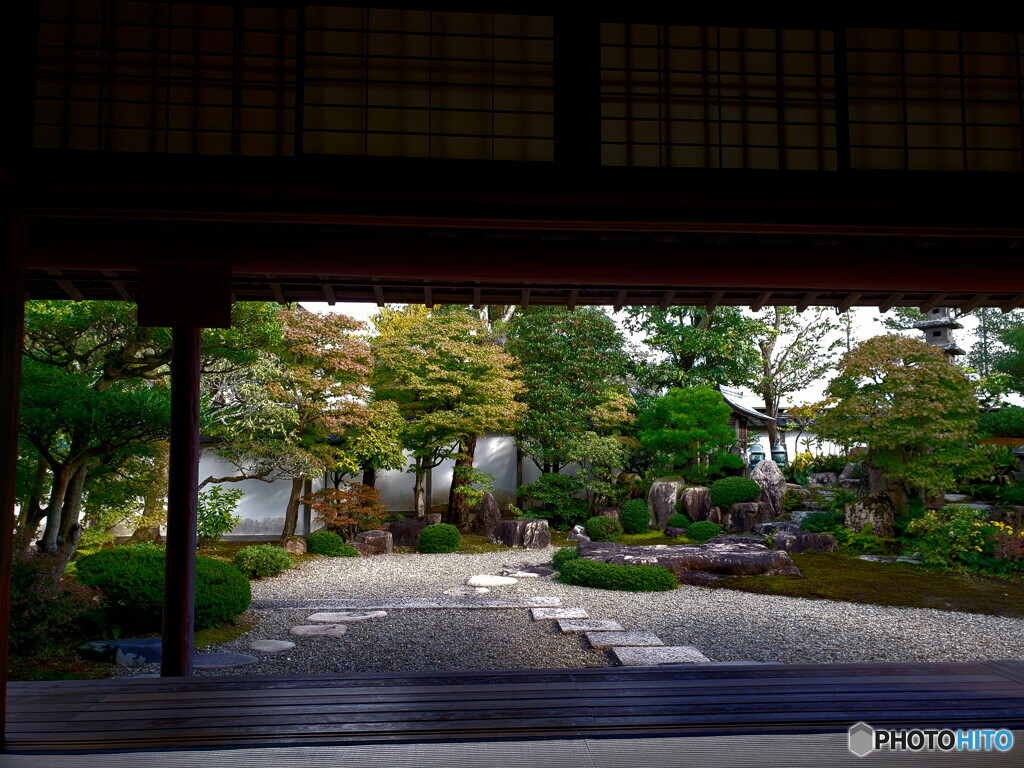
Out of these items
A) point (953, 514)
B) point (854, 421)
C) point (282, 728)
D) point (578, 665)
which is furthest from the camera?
point (854, 421)

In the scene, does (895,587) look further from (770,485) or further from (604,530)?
(770,485)

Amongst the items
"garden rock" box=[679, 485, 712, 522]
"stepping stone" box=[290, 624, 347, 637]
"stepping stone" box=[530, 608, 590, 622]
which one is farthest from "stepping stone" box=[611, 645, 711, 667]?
"garden rock" box=[679, 485, 712, 522]

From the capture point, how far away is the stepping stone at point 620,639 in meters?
5.99

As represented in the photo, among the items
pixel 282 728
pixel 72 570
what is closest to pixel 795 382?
pixel 72 570

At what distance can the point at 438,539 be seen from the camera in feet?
41.5

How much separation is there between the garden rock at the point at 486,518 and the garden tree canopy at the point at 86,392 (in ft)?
22.4

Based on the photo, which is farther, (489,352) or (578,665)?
(489,352)

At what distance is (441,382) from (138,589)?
833 cm

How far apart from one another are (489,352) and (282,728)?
11.3m

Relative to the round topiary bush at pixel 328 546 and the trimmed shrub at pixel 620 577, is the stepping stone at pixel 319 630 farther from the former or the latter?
the round topiary bush at pixel 328 546

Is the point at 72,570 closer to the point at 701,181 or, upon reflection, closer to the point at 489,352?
the point at 701,181

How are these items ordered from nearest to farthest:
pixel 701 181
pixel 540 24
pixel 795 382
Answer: pixel 701 181 < pixel 540 24 < pixel 795 382

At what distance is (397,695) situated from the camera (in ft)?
10.5

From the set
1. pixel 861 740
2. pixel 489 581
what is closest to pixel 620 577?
pixel 489 581
